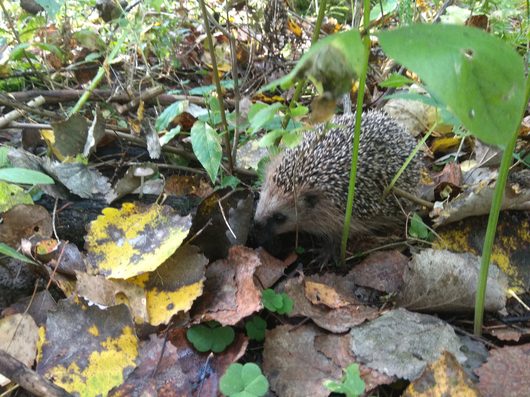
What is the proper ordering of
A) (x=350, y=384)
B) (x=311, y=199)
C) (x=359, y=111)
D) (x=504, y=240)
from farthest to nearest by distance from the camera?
1. (x=311, y=199)
2. (x=504, y=240)
3. (x=359, y=111)
4. (x=350, y=384)

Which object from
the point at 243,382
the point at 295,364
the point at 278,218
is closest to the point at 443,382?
the point at 295,364

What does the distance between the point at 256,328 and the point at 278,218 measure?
4.27 ft

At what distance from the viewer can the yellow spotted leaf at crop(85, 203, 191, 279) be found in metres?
2.13

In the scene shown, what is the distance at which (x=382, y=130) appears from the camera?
323 cm

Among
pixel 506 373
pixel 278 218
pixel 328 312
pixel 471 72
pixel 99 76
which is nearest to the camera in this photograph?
pixel 471 72

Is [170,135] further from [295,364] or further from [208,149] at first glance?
[295,364]

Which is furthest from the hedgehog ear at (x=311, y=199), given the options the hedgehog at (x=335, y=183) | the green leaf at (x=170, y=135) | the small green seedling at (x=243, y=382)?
the small green seedling at (x=243, y=382)

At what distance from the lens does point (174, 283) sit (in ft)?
7.07

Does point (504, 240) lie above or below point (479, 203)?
below

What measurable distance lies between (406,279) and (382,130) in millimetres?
1233

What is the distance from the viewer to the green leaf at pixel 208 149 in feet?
8.07

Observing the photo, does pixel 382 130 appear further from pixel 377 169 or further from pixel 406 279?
pixel 406 279

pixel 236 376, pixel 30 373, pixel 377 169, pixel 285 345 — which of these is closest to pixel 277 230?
pixel 377 169

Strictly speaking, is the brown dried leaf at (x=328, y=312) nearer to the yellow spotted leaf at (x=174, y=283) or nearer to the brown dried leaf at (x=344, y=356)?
the brown dried leaf at (x=344, y=356)
